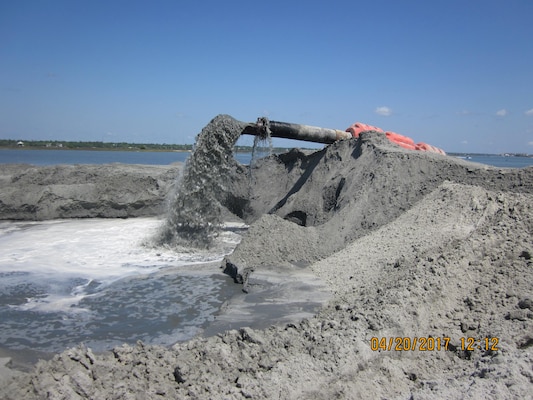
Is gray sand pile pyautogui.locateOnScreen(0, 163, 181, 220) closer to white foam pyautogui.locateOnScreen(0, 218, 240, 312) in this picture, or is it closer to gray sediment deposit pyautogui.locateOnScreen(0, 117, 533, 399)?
white foam pyautogui.locateOnScreen(0, 218, 240, 312)

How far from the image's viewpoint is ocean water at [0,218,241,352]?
4.38 m

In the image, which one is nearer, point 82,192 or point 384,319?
point 384,319

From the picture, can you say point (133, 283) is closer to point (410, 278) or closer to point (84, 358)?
point (84, 358)

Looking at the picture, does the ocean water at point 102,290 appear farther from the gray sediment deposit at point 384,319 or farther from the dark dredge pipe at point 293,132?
the dark dredge pipe at point 293,132

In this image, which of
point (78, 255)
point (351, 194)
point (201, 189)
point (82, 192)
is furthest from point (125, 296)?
point (82, 192)

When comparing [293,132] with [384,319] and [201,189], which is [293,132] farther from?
[384,319]

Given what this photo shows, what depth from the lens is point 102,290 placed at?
225 inches

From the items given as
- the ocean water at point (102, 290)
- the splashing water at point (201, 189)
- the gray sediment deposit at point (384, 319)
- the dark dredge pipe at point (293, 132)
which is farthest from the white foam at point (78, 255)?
the dark dredge pipe at point (293, 132)

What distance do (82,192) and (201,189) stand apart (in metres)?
4.56
